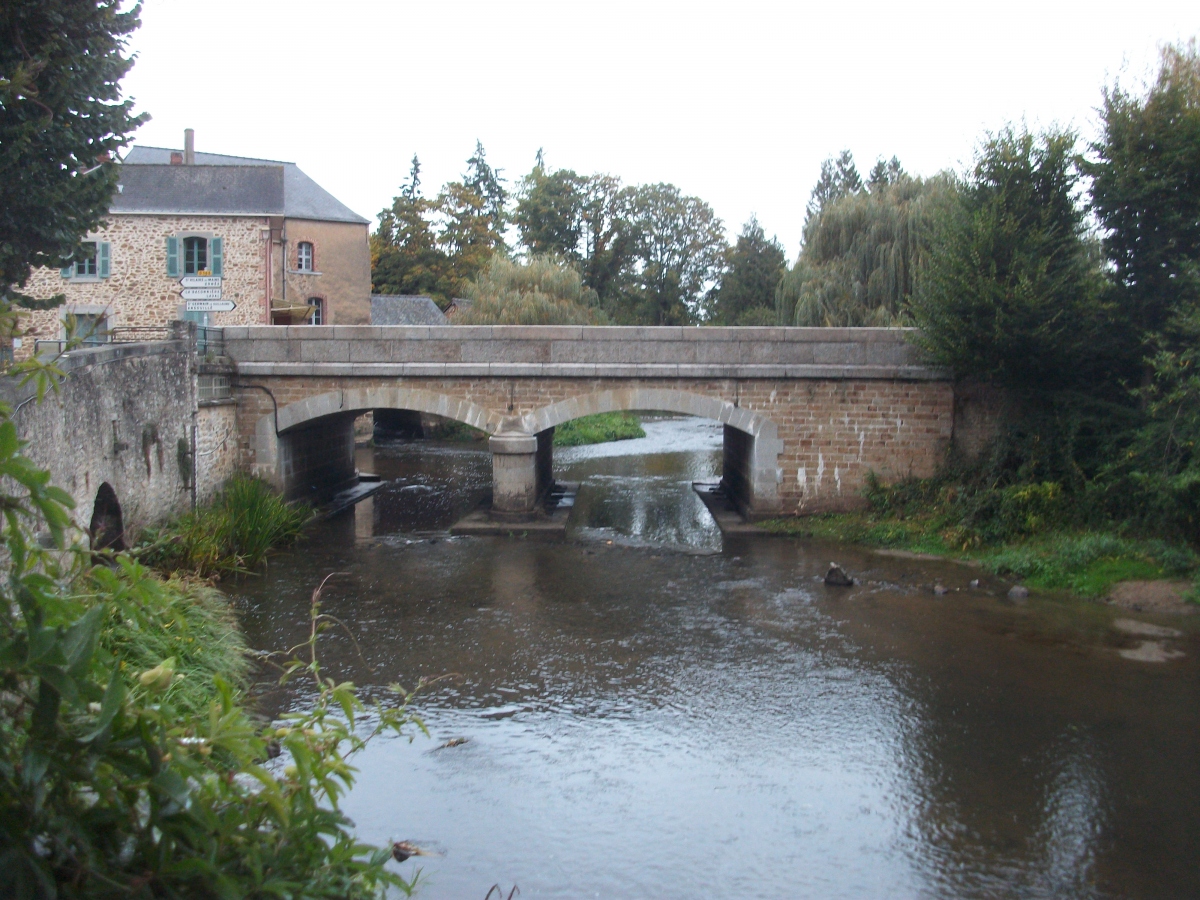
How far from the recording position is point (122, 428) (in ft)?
33.6

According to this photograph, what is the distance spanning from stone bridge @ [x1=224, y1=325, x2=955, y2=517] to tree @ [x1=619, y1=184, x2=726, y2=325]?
2743 centimetres

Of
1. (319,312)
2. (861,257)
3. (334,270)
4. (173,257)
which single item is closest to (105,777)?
(861,257)

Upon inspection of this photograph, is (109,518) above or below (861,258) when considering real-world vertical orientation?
below

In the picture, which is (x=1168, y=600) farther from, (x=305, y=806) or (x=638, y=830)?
(x=305, y=806)

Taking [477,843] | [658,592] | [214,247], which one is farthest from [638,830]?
[214,247]

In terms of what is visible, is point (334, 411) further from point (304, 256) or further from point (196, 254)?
point (304, 256)

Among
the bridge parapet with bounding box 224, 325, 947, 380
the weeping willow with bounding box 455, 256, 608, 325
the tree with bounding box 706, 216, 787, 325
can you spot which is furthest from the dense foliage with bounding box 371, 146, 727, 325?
the bridge parapet with bounding box 224, 325, 947, 380

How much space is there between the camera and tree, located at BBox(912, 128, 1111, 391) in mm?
11445

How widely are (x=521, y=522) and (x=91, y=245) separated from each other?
21.1 feet

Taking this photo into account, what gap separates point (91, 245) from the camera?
11297 millimetres

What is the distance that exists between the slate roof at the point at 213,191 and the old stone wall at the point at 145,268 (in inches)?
11.4

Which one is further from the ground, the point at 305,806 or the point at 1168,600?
the point at 305,806

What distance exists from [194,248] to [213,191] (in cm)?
161

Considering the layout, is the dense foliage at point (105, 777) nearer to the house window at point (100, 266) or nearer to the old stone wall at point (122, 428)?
the old stone wall at point (122, 428)
